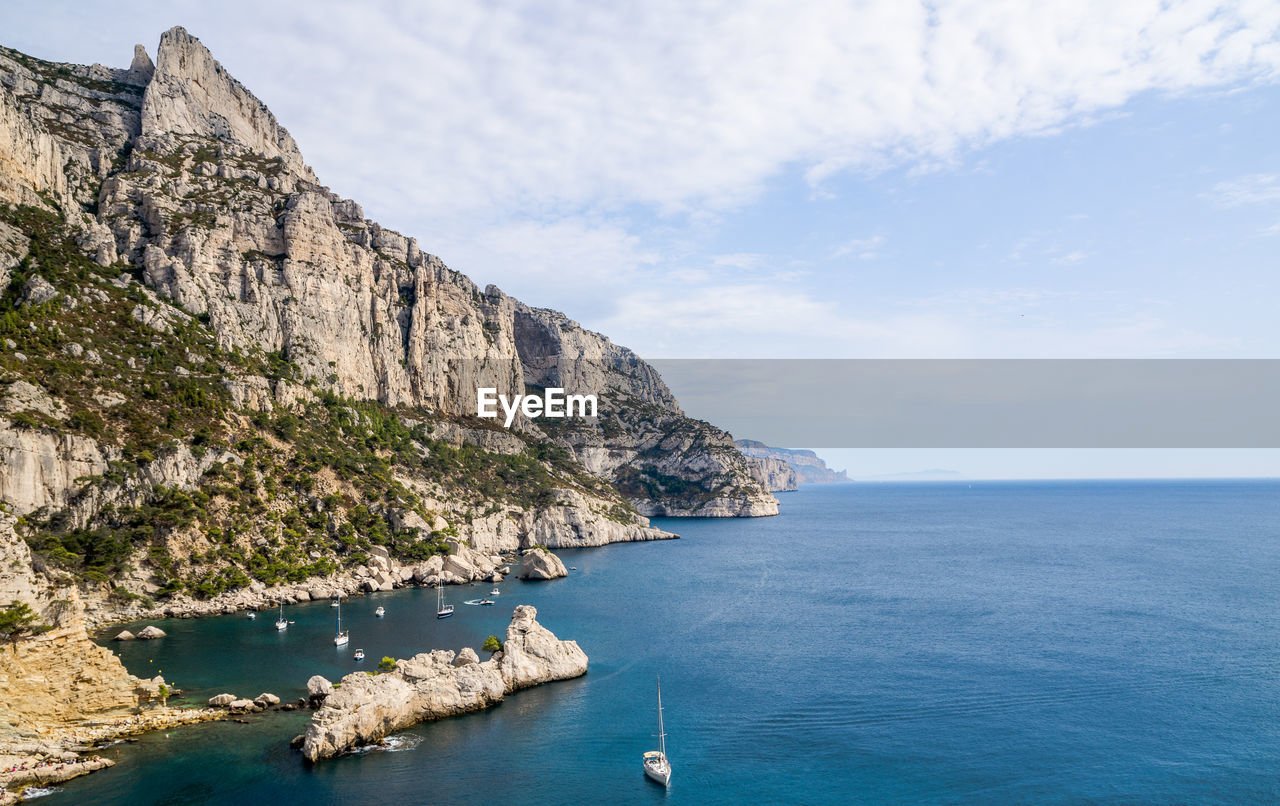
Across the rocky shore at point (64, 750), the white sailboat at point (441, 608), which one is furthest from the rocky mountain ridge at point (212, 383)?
the white sailboat at point (441, 608)

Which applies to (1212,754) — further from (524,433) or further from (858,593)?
(524,433)

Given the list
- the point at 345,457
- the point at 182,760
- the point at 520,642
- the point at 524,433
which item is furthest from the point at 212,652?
the point at 524,433

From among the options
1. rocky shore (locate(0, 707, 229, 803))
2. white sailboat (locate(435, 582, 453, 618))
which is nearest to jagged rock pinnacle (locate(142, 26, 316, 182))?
white sailboat (locate(435, 582, 453, 618))

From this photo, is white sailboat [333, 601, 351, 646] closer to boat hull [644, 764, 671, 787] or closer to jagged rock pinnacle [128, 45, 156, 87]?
→ boat hull [644, 764, 671, 787]

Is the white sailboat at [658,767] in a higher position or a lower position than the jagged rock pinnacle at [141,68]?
lower

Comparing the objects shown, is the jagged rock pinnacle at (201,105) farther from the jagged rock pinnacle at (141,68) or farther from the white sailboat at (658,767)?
the white sailboat at (658,767)

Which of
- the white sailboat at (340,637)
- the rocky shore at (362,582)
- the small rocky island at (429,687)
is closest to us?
the small rocky island at (429,687)

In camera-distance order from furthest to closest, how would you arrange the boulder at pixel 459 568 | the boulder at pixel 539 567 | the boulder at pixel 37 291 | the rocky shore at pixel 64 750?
the boulder at pixel 539 567 → the boulder at pixel 459 568 → the boulder at pixel 37 291 → the rocky shore at pixel 64 750
